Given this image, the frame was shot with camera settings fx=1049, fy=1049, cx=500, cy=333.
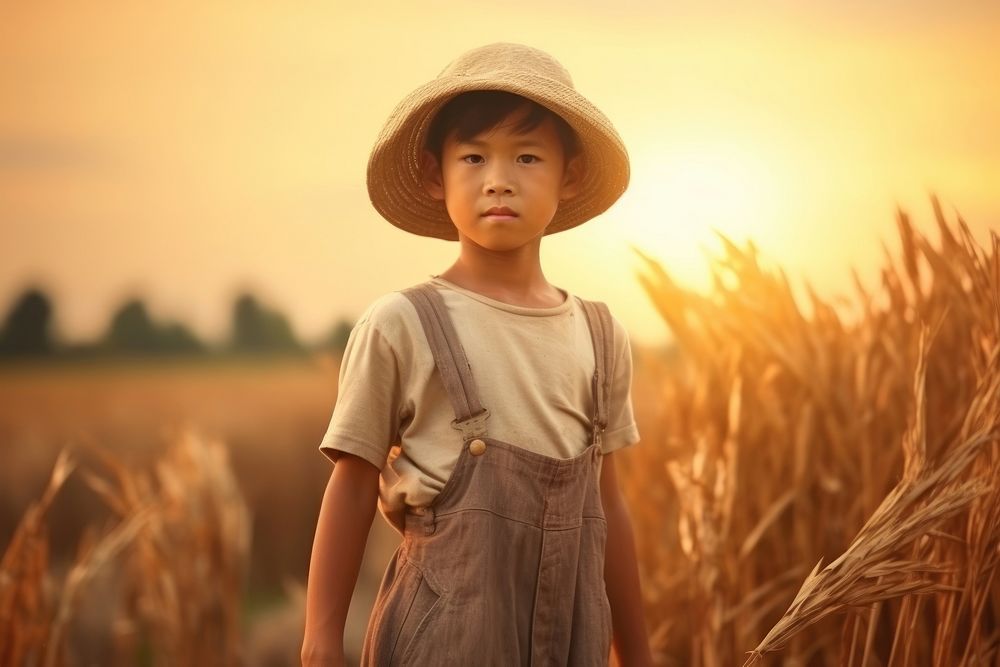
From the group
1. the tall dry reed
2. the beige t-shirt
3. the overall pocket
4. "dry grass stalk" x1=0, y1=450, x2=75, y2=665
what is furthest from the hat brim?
the tall dry reed

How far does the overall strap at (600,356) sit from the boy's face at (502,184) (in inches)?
8.5

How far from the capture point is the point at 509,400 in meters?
1.53

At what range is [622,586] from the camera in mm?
1770

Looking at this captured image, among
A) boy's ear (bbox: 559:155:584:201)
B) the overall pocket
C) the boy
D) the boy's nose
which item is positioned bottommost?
the overall pocket

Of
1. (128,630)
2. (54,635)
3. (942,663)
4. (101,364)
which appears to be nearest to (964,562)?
(942,663)

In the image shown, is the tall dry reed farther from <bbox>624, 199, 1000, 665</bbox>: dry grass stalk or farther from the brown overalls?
the brown overalls

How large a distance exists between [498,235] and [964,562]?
886 mm

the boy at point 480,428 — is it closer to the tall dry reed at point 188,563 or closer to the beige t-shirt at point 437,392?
the beige t-shirt at point 437,392

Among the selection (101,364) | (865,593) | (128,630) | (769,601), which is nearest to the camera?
(865,593)

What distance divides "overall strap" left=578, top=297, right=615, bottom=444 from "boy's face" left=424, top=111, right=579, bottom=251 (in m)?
0.22

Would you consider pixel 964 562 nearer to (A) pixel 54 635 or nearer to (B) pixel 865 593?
(B) pixel 865 593

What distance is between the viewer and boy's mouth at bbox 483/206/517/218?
4.99ft

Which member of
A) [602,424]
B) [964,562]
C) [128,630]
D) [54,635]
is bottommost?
[128,630]

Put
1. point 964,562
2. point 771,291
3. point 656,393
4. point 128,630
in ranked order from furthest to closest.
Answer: point 128,630
point 656,393
point 771,291
point 964,562
